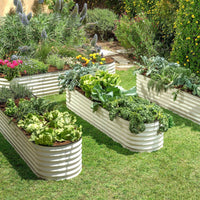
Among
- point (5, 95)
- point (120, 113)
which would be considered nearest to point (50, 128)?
point (120, 113)

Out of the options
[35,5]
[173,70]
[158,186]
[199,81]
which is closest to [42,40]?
[35,5]

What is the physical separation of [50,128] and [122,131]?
1.62 m

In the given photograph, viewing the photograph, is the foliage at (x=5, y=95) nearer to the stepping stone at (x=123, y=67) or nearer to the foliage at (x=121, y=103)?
the foliage at (x=121, y=103)

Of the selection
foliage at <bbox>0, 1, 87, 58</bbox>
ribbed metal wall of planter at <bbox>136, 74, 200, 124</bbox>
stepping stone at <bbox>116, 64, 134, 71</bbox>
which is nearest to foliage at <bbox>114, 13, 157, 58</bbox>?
stepping stone at <bbox>116, 64, 134, 71</bbox>

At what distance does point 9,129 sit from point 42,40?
176 inches

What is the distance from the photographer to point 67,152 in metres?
5.22

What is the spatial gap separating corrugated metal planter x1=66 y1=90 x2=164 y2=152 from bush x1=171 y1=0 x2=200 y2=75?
2905 mm

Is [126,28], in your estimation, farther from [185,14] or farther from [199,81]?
[199,81]

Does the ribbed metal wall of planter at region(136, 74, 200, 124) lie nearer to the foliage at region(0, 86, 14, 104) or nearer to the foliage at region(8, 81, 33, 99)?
the foliage at region(8, 81, 33, 99)

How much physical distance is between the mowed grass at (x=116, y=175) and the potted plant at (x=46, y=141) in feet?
0.55

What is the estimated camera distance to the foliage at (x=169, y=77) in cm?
775

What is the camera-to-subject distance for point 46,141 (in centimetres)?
515

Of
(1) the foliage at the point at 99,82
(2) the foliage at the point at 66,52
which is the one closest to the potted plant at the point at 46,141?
(1) the foliage at the point at 99,82

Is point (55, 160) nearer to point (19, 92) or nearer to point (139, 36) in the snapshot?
point (19, 92)
